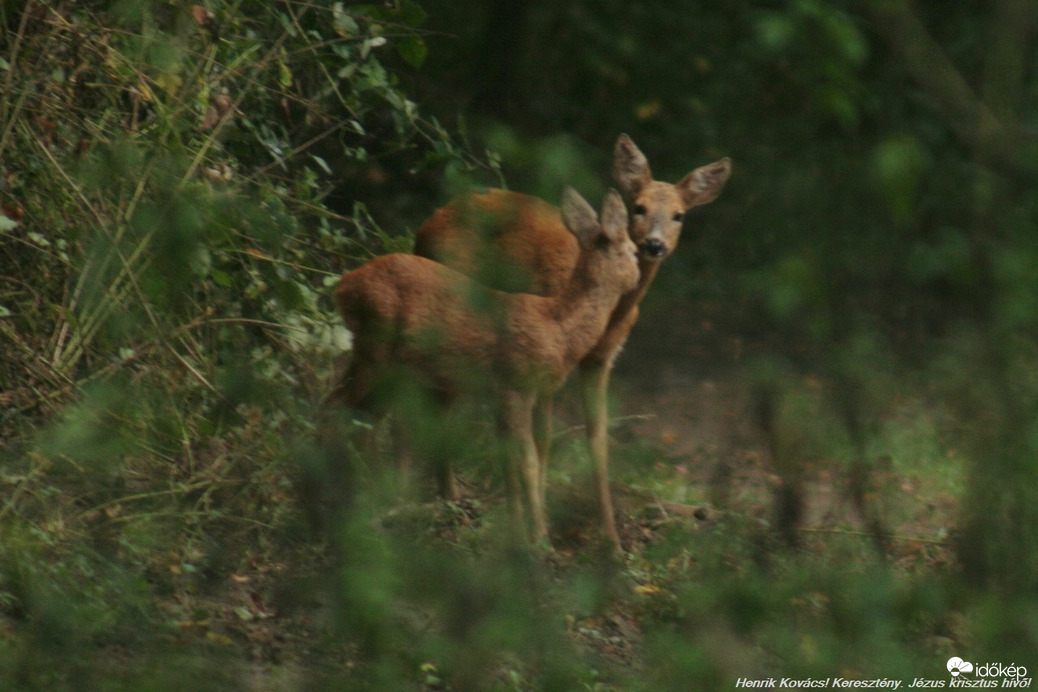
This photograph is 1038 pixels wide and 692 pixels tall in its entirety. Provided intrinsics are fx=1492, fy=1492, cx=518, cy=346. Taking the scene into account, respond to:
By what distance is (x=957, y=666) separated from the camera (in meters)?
2.58

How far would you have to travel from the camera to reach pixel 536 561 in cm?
238

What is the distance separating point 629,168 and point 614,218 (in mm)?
859

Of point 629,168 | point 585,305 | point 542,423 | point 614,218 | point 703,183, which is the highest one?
point 614,218

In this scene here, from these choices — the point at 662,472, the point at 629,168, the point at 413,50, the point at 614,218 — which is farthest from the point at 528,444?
the point at 662,472

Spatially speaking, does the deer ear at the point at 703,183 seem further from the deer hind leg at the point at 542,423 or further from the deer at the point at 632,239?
the deer hind leg at the point at 542,423

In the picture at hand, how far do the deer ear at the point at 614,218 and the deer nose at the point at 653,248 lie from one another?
0.51 meters

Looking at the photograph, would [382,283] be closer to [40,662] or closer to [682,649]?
[40,662]

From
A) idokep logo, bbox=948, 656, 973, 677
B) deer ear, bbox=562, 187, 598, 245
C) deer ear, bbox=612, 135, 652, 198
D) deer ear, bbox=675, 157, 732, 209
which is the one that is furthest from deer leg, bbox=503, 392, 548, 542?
idokep logo, bbox=948, 656, 973, 677

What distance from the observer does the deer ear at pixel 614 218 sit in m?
5.23

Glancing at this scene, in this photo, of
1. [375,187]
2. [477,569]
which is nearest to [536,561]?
[477,569]

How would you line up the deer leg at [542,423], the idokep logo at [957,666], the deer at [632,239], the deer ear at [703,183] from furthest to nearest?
1. the deer ear at [703,183]
2. the deer at [632,239]
3. the deer leg at [542,423]
4. the idokep logo at [957,666]

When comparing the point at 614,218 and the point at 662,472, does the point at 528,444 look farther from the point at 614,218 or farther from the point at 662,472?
the point at 662,472

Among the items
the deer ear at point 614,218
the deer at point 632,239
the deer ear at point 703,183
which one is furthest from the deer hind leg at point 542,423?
the deer ear at point 703,183

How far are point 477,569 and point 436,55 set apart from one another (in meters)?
3.37
